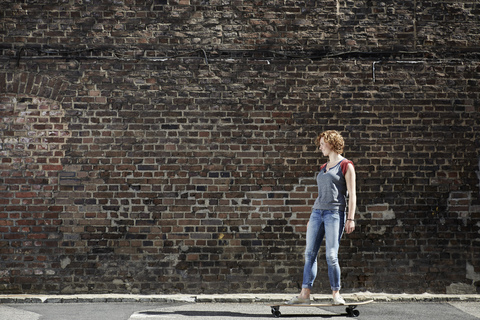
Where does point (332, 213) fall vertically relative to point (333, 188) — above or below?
below

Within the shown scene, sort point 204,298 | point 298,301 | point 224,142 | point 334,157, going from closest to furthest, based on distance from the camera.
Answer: point 298,301
point 334,157
point 204,298
point 224,142

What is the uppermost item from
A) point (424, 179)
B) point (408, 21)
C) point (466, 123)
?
point (408, 21)

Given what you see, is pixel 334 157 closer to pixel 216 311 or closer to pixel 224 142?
pixel 224 142

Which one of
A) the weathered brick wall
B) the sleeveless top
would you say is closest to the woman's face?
the sleeveless top

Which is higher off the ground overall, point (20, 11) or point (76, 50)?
point (20, 11)

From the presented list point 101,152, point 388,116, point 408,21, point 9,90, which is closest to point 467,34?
point 408,21

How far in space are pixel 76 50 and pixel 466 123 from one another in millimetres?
5462

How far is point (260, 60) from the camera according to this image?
746 centimetres

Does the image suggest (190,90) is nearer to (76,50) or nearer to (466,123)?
(76,50)

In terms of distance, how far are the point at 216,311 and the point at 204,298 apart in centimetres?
70

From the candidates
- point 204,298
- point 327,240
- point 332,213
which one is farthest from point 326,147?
point 204,298

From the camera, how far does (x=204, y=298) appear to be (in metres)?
6.95

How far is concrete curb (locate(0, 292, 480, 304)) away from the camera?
22.5ft

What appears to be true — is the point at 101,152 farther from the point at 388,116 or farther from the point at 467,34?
the point at 467,34
